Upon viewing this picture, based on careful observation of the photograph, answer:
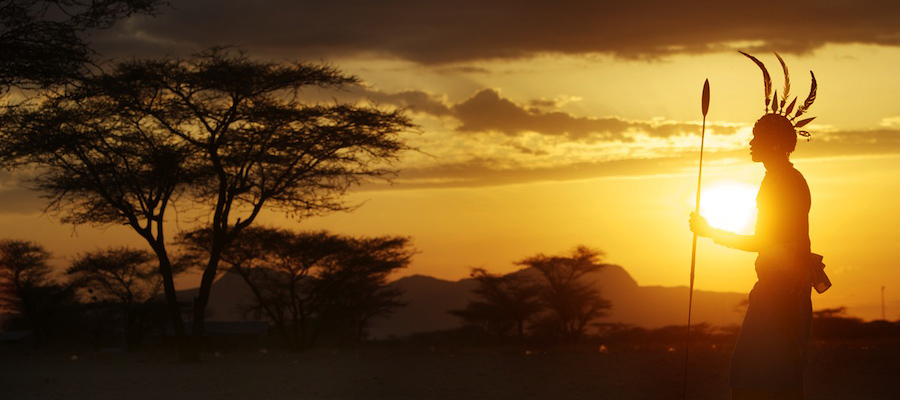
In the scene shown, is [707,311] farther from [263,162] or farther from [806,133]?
[806,133]

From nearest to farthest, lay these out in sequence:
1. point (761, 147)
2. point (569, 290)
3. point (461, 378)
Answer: point (761, 147) < point (461, 378) < point (569, 290)

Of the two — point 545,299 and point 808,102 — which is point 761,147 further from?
point 545,299

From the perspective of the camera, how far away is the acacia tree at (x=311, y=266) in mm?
38031

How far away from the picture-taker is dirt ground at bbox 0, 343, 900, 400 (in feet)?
42.0

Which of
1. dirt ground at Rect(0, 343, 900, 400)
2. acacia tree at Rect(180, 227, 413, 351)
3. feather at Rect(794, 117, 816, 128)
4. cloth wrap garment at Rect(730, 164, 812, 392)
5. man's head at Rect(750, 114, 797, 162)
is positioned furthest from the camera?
acacia tree at Rect(180, 227, 413, 351)

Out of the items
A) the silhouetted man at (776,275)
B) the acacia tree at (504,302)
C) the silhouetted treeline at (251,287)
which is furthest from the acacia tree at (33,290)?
the silhouetted man at (776,275)

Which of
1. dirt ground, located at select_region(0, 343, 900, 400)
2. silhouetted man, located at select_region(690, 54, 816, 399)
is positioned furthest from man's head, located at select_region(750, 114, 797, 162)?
dirt ground, located at select_region(0, 343, 900, 400)

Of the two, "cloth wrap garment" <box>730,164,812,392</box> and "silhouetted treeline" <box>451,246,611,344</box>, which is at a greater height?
"silhouetted treeline" <box>451,246,611,344</box>

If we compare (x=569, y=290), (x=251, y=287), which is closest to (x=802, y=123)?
(x=251, y=287)

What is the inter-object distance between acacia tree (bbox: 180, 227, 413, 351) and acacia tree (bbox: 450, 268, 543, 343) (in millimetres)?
6637

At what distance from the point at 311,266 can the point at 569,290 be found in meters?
12.5

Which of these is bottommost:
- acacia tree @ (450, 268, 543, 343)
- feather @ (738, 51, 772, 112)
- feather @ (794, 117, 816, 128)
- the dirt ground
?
the dirt ground

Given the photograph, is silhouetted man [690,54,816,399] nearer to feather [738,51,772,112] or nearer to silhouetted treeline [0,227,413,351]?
feather [738,51,772,112]

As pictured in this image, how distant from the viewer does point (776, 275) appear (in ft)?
17.8
